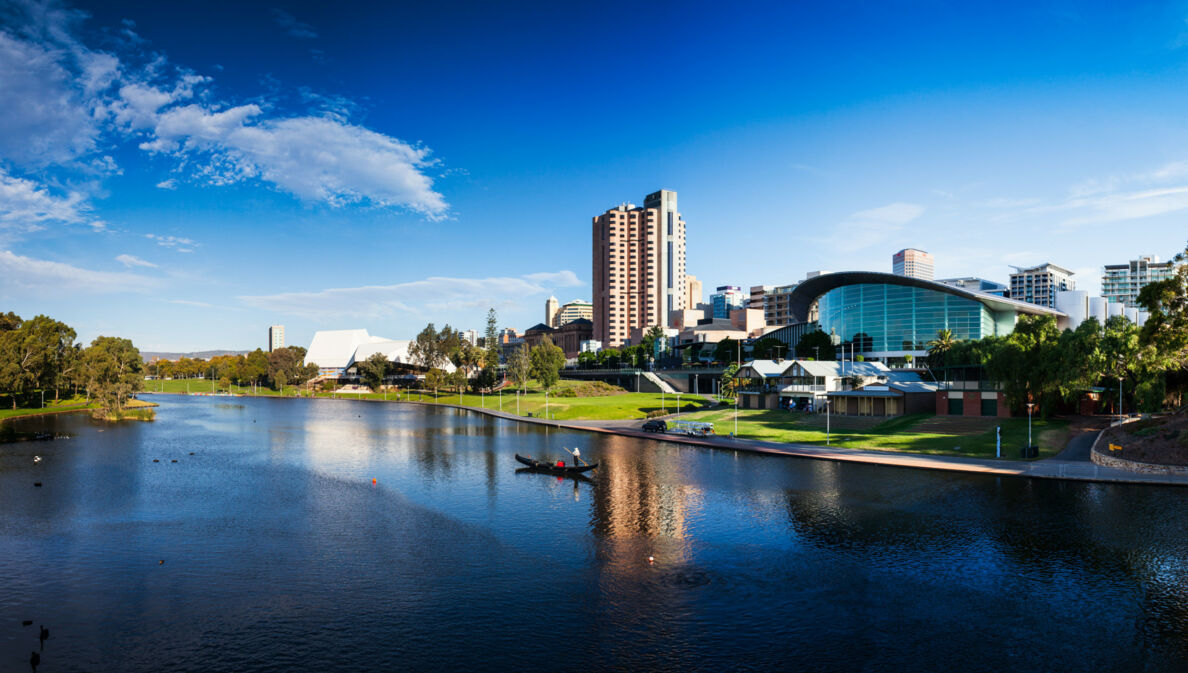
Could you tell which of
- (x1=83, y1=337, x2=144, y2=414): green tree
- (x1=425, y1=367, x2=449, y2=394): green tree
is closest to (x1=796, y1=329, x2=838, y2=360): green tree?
(x1=425, y1=367, x2=449, y2=394): green tree

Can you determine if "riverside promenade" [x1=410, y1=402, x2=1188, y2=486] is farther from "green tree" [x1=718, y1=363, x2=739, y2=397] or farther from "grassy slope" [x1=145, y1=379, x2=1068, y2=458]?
"green tree" [x1=718, y1=363, x2=739, y2=397]

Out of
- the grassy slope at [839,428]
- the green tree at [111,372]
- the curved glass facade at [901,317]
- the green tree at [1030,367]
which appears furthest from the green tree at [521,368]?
the green tree at [1030,367]

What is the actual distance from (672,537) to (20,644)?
26149 mm

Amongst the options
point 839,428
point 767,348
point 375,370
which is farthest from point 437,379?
point 839,428

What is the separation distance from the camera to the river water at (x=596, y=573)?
20891mm

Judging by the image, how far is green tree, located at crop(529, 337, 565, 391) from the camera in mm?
147000

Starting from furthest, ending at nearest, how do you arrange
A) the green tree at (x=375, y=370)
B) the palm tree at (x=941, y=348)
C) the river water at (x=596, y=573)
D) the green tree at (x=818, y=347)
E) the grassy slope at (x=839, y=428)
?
the green tree at (x=375, y=370)
the green tree at (x=818, y=347)
the palm tree at (x=941, y=348)
the grassy slope at (x=839, y=428)
the river water at (x=596, y=573)

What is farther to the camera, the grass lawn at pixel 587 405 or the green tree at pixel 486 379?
the green tree at pixel 486 379

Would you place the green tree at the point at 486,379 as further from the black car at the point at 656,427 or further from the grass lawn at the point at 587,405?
the black car at the point at 656,427

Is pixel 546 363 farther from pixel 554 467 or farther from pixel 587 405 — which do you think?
pixel 554 467

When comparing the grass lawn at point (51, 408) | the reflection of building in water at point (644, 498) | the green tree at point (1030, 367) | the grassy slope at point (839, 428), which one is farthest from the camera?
the grass lawn at point (51, 408)

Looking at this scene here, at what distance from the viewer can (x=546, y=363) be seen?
148 metres

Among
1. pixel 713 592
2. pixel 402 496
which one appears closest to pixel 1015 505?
pixel 713 592

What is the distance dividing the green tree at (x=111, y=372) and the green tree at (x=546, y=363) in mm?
80159
